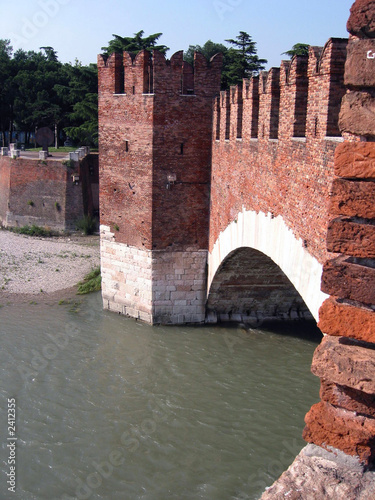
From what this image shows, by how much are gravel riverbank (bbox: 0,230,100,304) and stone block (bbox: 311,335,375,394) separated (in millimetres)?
12605

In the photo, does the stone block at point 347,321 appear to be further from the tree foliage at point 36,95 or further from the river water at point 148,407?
the tree foliage at point 36,95

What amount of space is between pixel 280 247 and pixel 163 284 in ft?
16.3

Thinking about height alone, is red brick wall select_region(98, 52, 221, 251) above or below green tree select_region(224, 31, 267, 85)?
below

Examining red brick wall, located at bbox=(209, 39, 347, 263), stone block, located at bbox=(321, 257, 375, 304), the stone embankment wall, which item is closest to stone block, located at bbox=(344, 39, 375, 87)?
stone block, located at bbox=(321, 257, 375, 304)

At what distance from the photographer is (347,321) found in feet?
7.43

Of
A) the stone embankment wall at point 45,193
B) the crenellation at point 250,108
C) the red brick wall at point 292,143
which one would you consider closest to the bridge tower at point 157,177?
the red brick wall at point 292,143

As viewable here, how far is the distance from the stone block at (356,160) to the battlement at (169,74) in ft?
30.3

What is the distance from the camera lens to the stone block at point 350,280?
2.20 meters

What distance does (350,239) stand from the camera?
222 centimetres

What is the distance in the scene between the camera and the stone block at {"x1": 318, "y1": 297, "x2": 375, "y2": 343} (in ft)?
7.26
